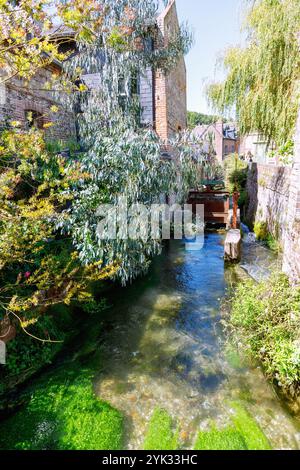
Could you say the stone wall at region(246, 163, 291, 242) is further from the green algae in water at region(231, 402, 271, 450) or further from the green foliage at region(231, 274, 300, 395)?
the green algae in water at region(231, 402, 271, 450)

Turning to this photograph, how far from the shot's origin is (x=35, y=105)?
7.69 metres

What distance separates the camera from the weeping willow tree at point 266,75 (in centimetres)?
687

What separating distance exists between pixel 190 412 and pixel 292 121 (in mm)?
7716

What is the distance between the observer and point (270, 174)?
9.91 meters

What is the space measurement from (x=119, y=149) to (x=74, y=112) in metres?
3.22

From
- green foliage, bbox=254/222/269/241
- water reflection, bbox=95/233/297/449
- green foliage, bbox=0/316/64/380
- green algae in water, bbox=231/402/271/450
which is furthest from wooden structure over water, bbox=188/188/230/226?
green algae in water, bbox=231/402/271/450

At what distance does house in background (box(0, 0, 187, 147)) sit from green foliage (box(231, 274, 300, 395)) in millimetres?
4403

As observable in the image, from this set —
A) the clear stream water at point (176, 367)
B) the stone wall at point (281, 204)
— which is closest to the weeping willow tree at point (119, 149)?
the clear stream water at point (176, 367)

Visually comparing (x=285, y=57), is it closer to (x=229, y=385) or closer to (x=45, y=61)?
(x=45, y=61)

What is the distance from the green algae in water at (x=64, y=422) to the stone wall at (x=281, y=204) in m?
3.33

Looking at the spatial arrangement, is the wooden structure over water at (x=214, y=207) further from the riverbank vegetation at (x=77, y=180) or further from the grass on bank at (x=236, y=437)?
the grass on bank at (x=236, y=437)

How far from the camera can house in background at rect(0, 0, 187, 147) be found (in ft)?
22.9

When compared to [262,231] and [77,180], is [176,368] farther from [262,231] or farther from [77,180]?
[262,231]

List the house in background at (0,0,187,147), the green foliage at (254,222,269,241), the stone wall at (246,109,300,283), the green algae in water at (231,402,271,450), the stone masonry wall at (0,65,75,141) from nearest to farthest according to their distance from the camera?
the green algae in water at (231,402,271,450) → the stone wall at (246,109,300,283) → the stone masonry wall at (0,65,75,141) → the house in background at (0,0,187,147) → the green foliage at (254,222,269,241)
